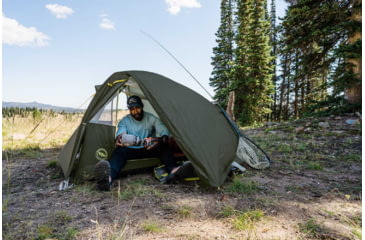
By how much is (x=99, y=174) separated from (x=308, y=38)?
7.93 meters

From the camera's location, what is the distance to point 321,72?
813 centimetres

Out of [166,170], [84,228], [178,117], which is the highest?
[178,117]

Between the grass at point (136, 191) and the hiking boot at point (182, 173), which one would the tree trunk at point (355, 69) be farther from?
the grass at point (136, 191)

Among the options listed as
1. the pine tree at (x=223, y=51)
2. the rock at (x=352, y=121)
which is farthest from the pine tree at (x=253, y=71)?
the rock at (x=352, y=121)

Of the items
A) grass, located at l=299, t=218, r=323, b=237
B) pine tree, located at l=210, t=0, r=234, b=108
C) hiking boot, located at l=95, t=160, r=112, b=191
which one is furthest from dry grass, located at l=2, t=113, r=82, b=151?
pine tree, located at l=210, t=0, r=234, b=108

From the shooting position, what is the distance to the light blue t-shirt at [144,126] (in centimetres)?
409

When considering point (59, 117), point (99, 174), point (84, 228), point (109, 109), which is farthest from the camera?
point (59, 117)

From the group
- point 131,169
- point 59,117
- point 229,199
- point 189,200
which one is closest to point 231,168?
point 229,199

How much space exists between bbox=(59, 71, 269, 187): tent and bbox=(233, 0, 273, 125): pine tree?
13.1m

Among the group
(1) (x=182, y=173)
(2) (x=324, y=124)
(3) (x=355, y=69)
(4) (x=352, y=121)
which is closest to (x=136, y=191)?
(1) (x=182, y=173)

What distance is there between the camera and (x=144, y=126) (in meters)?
4.21

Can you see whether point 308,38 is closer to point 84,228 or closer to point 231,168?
point 231,168

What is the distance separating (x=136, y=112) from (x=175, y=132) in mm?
1153

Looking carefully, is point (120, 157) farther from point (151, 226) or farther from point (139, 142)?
point (151, 226)
